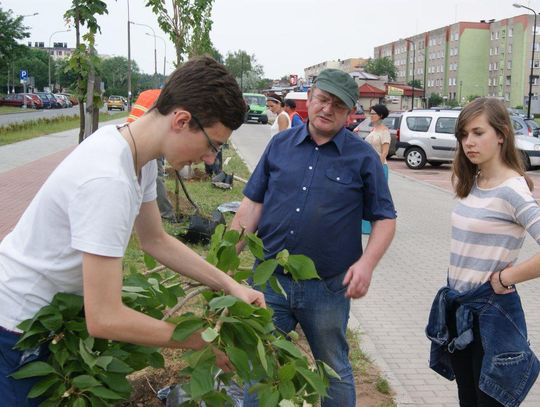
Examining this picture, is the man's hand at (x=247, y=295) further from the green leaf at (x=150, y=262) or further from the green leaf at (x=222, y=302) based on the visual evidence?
the green leaf at (x=150, y=262)

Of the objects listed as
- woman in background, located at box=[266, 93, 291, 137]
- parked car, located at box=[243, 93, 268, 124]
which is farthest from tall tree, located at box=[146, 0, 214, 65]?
parked car, located at box=[243, 93, 268, 124]

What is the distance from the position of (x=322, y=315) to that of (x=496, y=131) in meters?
1.14

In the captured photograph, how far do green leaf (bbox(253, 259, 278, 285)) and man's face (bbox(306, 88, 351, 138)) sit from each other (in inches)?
44.2

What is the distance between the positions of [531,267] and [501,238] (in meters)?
0.20

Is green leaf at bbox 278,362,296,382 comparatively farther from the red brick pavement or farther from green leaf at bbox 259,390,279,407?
the red brick pavement

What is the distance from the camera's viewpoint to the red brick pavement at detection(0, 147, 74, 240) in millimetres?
9988

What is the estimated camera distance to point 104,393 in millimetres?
1861

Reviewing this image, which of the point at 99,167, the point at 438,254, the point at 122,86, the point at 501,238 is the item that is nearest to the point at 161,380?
the point at 501,238

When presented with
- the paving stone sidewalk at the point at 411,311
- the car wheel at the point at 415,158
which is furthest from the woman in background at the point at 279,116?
the car wheel at the point at 415,158

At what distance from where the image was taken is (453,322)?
316 centimetres

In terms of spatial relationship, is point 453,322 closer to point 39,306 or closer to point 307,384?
point 307,384

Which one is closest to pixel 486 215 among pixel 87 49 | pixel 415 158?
pixel 87 49

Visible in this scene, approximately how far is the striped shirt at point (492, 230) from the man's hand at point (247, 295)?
1.24 m

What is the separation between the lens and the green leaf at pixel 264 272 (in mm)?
2275
